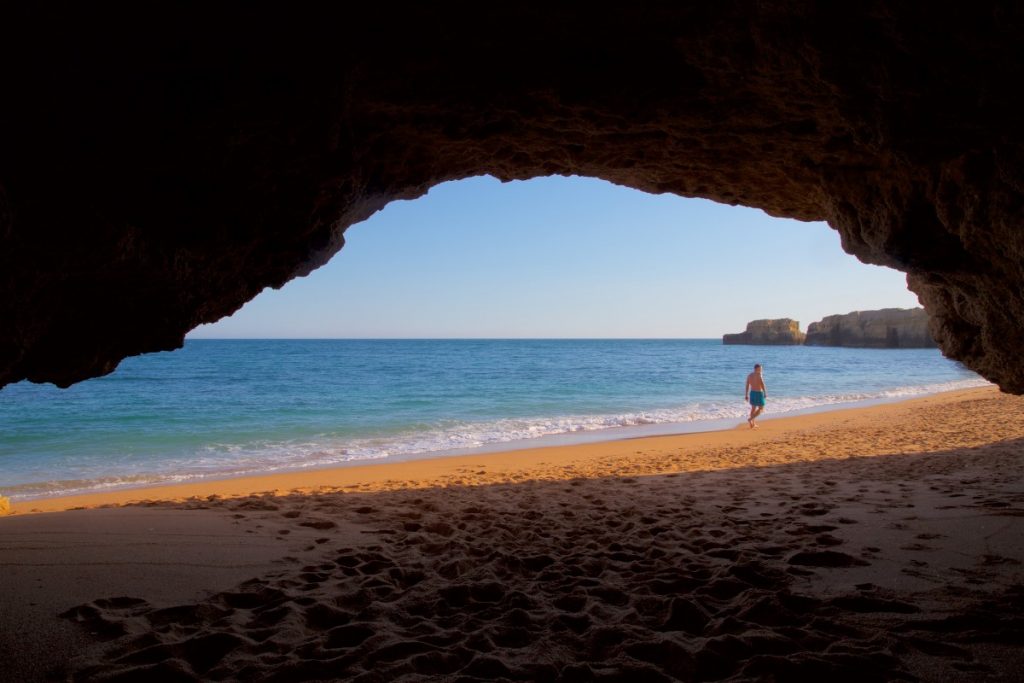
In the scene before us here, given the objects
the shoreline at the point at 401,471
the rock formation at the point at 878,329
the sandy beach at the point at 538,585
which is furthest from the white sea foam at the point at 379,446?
the rock formation at the point at 878,329

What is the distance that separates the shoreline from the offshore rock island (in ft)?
181

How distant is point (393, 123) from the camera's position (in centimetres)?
395

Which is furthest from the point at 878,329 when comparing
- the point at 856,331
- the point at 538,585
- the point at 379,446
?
the point at 538,585

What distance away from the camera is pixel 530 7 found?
313cm

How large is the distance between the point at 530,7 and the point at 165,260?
2881 mm

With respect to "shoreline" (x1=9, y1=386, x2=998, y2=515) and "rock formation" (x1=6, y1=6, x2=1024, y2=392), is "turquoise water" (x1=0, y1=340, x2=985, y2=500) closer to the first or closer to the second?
"shoreline" (x1=9, y1=386, x2=998, y2=515)

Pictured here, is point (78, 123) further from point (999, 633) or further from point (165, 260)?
point (999, 633)

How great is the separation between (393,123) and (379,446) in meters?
9.73

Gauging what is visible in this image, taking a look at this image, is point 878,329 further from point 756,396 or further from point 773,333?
point 756,396

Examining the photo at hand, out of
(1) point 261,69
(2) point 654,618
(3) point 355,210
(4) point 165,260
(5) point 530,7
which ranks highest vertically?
(5) point 530,7

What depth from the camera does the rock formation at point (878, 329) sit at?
203 ft

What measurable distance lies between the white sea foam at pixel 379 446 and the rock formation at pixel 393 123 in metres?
6.38

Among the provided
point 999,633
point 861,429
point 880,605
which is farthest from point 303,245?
point 861,429

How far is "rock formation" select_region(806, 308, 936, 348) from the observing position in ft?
203
